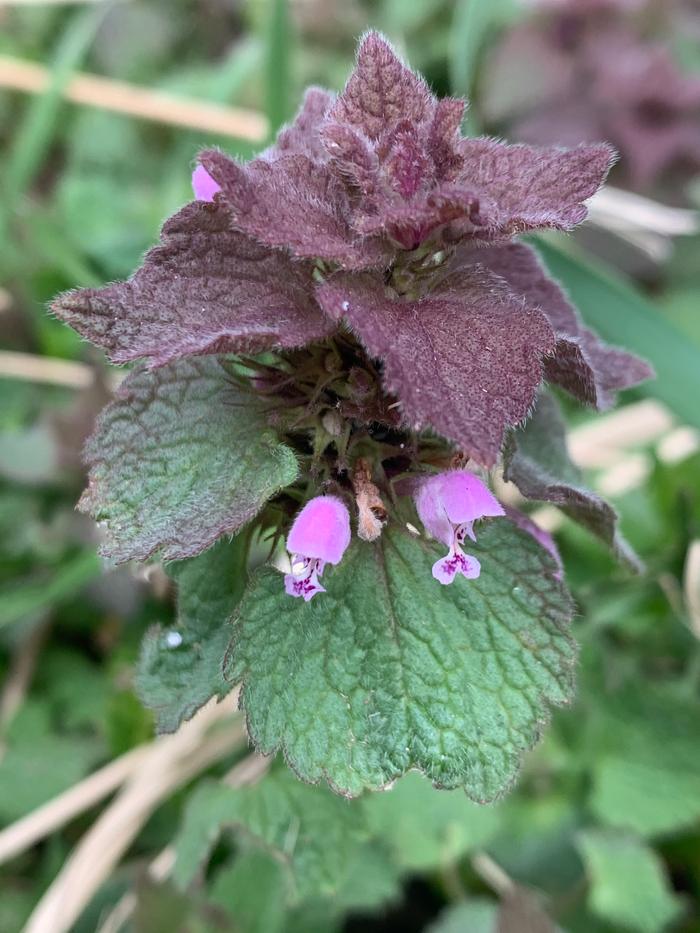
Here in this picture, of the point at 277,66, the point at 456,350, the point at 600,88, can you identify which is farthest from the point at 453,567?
the point at 600,88

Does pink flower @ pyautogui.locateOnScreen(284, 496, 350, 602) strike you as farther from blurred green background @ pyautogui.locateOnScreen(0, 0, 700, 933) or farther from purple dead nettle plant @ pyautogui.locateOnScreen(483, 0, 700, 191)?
purple dead nettle plant @ pyautogui.locateOnScreen(483, 0, 700, 191)

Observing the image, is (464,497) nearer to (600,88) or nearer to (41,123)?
(41,123)

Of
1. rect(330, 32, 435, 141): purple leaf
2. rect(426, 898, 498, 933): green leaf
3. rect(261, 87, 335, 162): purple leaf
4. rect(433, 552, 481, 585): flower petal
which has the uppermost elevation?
rect(261, 87, 335, 162): purple leaf

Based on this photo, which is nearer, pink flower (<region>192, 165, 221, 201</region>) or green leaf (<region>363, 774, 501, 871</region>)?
pink flower (<region>192, 165, 221, 201</region>)

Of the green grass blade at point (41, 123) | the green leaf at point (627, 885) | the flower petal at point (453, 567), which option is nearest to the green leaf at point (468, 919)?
the green leaf at point (627, 885)

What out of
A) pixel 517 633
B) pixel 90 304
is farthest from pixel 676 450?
pixel 90 304

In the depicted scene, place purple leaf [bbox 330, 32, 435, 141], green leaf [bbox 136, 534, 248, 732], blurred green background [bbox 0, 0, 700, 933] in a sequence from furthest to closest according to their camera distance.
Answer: blurred green background [bbox 0, 0, 700, 933] < green leaf [bbox 136, 534, 248, 732] < purple leaf [bbox 330, 32, 435, 141]

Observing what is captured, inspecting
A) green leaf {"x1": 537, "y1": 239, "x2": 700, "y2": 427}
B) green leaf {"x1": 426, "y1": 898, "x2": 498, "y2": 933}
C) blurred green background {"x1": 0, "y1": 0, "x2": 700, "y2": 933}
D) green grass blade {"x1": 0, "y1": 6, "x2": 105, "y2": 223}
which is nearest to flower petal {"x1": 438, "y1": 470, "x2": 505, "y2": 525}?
blurred green background {"x1": 0, "y1": 0, "x2": 700, "y2": 933}

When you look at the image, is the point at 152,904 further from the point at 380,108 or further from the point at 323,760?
the point at 380,108
